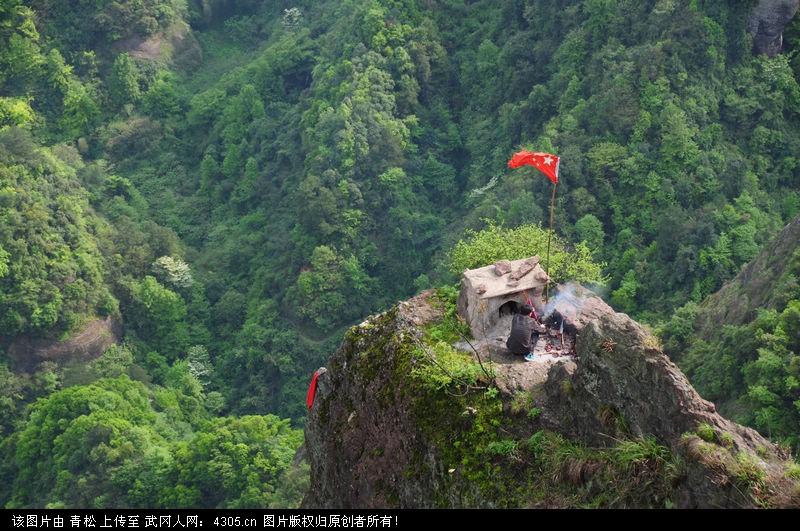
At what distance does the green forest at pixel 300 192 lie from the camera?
56938 millimetres

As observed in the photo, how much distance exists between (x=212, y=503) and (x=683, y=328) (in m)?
27.2

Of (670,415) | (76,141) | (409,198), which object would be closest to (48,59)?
(76,141)

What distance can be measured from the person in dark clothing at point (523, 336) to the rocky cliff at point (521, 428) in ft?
0.89

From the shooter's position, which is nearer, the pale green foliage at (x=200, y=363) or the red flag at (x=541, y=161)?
the red flag at (x=541, y=161)

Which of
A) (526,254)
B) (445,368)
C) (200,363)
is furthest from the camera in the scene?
(200,363)

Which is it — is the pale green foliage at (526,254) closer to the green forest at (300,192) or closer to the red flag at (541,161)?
the red flag at (541,161)

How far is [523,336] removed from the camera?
2298cm

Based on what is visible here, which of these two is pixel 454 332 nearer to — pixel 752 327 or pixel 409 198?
pixel 752 327

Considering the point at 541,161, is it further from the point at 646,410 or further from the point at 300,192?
the point at 300,192

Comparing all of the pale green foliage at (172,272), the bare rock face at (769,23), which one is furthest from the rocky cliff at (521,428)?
the pale green foliage at (172,272)

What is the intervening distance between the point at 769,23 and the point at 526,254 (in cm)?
3940

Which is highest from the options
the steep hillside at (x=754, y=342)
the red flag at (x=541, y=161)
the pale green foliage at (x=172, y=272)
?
the red flag at (x=541, y=161)

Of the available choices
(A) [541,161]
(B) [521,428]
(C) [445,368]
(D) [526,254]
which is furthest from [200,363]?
(B) [521,428]

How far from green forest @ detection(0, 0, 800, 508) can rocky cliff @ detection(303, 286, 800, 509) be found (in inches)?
726
